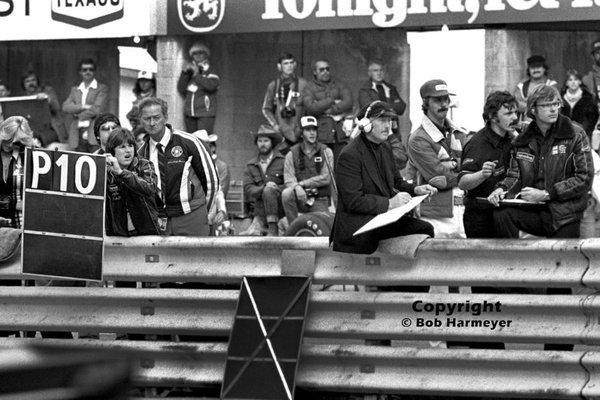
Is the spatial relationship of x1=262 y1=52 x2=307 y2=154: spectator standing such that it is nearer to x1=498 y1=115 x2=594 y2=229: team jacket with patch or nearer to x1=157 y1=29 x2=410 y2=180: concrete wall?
x1=157 y1=29 x2=410 y2=180: concrete wall

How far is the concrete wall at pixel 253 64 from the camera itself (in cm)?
2159

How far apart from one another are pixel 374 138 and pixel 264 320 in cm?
128

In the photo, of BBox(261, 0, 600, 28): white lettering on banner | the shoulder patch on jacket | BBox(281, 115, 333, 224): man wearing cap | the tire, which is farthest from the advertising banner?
the shoulder patch on jacket

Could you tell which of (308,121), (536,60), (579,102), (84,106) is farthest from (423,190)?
(84,106)

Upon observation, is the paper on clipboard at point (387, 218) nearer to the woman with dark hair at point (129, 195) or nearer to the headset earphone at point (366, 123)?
the headset earphone at point (366, 123)

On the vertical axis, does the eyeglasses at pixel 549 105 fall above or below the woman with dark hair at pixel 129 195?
above

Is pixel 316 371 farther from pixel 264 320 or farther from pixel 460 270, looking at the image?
pixel 460 270

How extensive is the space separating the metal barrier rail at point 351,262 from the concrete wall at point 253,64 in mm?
11454

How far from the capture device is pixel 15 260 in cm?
989

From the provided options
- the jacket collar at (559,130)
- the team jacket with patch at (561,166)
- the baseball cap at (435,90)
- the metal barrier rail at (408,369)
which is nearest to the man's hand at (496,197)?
the team jacket with patch at (561,166)

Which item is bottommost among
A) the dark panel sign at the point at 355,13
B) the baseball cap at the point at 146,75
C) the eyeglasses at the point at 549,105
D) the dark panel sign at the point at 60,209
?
the dark panel sign at the point at 60,209

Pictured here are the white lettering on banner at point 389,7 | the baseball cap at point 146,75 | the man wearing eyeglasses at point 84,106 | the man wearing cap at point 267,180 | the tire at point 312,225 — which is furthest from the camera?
the man wearing eyeglasses at point 84,106

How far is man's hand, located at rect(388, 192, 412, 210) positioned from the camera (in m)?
9.08

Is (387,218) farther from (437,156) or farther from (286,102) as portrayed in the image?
(286,102)
